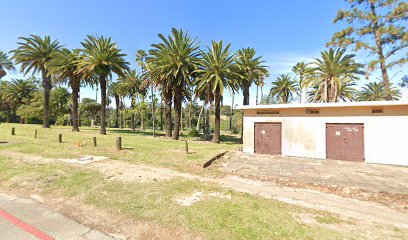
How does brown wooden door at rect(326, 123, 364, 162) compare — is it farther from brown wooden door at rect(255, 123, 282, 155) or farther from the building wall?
brown wooden door at rect(255, 123, 282, 155)

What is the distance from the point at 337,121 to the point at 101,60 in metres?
26.1

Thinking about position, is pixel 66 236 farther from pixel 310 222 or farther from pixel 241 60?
pixel 241 60

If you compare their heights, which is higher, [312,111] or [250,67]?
[250,67]

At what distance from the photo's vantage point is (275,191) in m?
8.02

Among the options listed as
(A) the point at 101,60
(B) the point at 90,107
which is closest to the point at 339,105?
(A) the point at 101,60

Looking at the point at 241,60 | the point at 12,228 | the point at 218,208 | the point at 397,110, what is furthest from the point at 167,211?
the point at 241,60

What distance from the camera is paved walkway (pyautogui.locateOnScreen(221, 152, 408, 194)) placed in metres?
8.68

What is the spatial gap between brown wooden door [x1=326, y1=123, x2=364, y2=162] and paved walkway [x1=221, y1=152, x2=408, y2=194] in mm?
805

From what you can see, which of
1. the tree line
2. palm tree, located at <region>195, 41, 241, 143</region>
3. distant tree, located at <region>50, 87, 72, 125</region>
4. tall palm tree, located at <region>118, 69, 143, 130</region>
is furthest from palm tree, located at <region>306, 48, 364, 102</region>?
distant tree, located at <region>50, 87, 72, 125</region>

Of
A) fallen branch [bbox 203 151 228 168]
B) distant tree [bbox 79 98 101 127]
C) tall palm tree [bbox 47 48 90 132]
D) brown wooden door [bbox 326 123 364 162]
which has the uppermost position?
tall palm tree [bbox 47 48 90 132]

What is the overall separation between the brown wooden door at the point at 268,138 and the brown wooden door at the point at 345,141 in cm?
327

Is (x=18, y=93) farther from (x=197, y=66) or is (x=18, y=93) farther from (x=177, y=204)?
(x=177, y=204)

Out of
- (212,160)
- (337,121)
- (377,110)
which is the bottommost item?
(212,160)

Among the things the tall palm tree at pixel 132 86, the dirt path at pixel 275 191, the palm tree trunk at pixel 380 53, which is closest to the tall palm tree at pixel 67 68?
the tall palm tree at pixel 132 86
